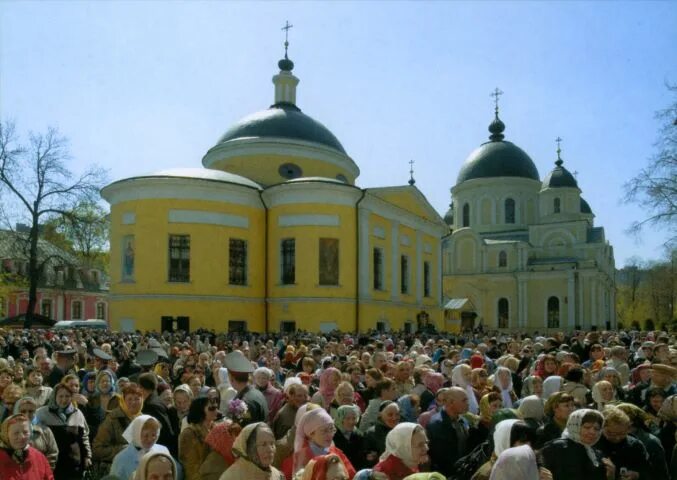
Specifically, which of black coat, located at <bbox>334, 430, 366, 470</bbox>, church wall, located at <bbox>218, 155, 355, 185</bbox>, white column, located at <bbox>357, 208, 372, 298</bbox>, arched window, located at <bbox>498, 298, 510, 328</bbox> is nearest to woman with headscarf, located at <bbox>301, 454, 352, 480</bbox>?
black coat, located at <bbox>334, 430, 366, 470</bbox>

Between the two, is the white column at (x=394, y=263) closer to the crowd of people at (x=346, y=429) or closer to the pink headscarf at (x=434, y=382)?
the crowd of people at (x=346, y=429)

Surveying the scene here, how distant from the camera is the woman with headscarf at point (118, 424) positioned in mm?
6828

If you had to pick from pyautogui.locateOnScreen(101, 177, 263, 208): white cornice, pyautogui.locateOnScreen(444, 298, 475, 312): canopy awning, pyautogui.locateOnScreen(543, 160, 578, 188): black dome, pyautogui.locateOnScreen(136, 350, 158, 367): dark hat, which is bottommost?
pyautogui.locateOnScreen(136, 350, 158, 367): dark hat

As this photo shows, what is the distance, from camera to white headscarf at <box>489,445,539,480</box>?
409 centimetres

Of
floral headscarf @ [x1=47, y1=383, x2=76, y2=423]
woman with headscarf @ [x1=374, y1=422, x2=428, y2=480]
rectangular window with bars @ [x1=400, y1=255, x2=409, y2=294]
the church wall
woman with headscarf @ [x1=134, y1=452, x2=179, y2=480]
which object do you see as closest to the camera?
woman with headscarf @ [x1=134, y1=452, x2=179, y2=480]

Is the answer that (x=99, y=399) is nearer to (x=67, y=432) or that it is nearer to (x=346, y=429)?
(x=67, y=432)

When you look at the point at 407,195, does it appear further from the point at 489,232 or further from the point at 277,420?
the point at 277,420

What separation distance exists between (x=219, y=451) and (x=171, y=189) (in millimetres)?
26963

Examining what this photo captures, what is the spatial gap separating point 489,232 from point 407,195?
27866 mm

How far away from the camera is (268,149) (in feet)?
124

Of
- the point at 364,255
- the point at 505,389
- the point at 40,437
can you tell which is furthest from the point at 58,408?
→ the point at 364,255

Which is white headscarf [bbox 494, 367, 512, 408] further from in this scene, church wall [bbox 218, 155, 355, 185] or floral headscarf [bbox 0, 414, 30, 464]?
church wall [bbox 218, 155, 355, 185]

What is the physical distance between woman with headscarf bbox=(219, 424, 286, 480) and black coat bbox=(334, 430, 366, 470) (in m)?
1.69

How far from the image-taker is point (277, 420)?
7.58m
